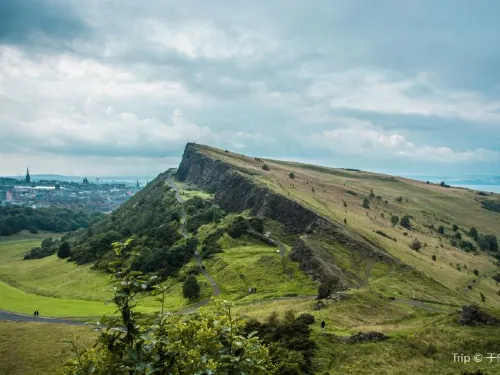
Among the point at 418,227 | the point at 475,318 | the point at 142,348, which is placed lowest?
the point at 418,227

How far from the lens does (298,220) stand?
10656cm

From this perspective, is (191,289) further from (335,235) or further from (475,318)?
(475,318)

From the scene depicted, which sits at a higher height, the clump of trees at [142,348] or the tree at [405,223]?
the clump of trees at [142,348]

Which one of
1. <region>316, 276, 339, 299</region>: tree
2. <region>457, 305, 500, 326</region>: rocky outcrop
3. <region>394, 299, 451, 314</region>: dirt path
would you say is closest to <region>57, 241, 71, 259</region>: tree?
<region>316, 276, 339, 299</region>: tree

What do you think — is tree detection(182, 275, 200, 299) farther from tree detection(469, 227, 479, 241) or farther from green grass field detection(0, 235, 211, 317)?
tree detection(469, 227, 479, 241)

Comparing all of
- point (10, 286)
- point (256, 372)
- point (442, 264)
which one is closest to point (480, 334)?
point (256, 372)

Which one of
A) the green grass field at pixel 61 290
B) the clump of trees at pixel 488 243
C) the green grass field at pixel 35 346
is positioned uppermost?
the green grass field at pixel 35 346

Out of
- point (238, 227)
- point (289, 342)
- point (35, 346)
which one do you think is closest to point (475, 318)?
point (289, 342)

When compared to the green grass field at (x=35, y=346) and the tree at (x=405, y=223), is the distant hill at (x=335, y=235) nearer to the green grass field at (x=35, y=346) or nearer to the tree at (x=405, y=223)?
the tree at (x=405, y=223)

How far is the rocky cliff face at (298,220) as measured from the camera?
78512mm

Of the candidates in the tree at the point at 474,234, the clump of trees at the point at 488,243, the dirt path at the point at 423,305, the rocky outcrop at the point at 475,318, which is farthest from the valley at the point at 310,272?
the rocky outcrop at the point at 475,318

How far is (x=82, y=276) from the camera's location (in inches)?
4045

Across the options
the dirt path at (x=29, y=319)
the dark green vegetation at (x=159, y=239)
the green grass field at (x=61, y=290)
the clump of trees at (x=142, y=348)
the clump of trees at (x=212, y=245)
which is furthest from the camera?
the dark green vegetation at (x=159, y=239)

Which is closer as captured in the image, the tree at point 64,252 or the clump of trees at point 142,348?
the clump of trees at point 142,348
